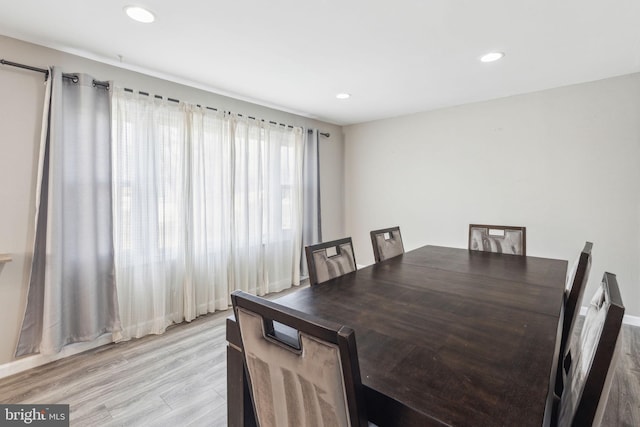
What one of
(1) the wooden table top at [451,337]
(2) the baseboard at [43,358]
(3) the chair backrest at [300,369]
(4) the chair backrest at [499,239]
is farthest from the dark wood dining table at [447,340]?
(2) the baseboard at [43,358]

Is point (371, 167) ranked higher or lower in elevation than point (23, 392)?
higher

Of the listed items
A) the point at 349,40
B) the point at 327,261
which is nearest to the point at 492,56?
the point at 349,40

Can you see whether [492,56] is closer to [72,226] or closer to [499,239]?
[499,239]

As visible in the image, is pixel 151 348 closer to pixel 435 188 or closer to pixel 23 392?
pixel 23 392

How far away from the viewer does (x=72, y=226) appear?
7.25ft

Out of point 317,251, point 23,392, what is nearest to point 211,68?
point 317,251

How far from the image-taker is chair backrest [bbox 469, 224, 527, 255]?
2467 mm

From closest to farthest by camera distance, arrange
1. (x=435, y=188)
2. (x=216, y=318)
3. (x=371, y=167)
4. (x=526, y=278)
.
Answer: (x=526, y=278)
(x=216, y=318)
(x=435, y=188)
(x=371, y=167)

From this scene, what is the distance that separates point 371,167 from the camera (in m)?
Result: 4.55

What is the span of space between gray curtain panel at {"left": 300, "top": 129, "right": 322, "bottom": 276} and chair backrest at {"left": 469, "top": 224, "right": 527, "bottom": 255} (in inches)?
81.5

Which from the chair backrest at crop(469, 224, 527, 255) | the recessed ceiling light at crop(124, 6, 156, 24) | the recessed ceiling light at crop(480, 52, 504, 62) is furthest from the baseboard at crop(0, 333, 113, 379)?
the recessed ceiling light at crop(480, 52, 504, 62)

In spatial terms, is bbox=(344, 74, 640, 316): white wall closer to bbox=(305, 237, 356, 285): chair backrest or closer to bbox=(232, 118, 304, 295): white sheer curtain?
bbox=(232, 118, 304, 295): white sheer curtain

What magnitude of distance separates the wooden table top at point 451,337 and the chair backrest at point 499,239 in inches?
22.9

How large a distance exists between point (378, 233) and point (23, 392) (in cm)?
262
